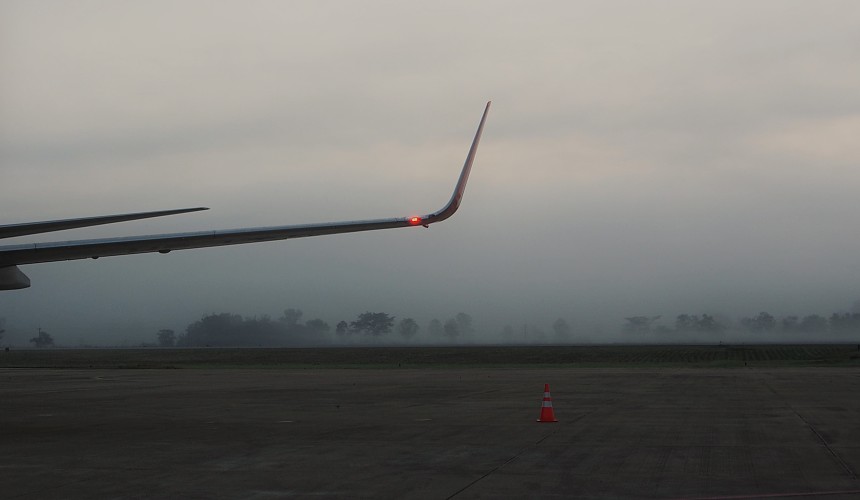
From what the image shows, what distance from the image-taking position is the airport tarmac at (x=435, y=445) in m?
10.1

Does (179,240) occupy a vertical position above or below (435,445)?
above

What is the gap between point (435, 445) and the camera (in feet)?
45.3

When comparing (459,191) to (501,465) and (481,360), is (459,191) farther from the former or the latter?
(481,360)

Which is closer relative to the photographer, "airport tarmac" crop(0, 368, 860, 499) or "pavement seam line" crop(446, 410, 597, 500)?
"pavement seam line" crop(446, 410, 597, 500)

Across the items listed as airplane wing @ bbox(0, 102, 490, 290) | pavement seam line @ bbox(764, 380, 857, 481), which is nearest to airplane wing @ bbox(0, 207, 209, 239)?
airplane wing @ bbox(0, 102, 490, 290)

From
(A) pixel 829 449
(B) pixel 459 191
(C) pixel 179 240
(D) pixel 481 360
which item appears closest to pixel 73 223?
(C) pixel 179 240

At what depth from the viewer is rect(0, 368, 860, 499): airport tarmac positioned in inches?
397

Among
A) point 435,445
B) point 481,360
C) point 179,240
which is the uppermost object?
point 179,240

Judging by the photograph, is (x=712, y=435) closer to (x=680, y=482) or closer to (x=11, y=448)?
(x=680, y=482)

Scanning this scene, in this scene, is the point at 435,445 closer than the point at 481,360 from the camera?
Yes

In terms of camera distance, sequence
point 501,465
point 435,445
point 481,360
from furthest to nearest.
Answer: point 481,360, point 435,445, point 501,465

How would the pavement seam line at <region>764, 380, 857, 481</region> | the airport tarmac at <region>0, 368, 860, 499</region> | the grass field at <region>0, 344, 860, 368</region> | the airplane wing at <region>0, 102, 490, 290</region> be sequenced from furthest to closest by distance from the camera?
the grass field at <region>0, 344, 860, 368</region>, the airplane wing at <region>0, 102, 490, 290</region>, the pavement seam line at <region>764, 380, 857, 481</region>, the airport tarmac at <region>0, 368, 860, 499</region>

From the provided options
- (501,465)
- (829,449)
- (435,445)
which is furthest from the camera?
(435,445)

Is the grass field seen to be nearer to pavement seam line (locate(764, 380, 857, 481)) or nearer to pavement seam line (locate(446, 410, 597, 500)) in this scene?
pavement seam line (locate(764, 380, 857, 481))
